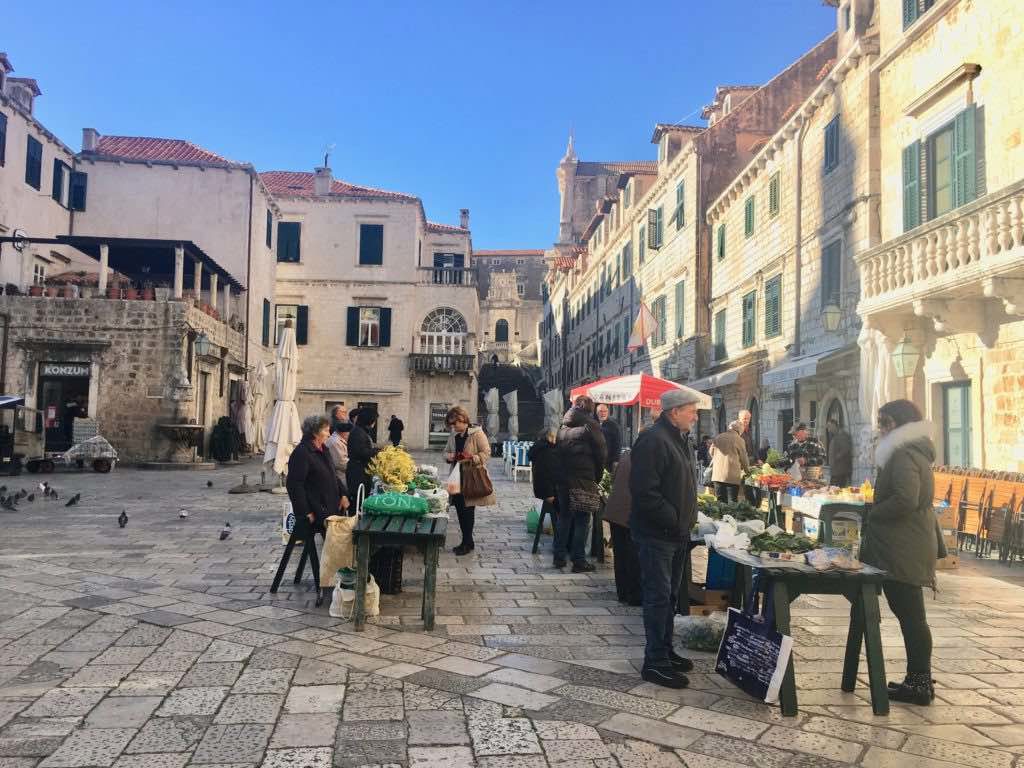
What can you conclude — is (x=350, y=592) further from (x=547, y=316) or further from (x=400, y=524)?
(x=547, y=316)

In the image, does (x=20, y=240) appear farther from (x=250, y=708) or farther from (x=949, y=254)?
(x=949, y=254)

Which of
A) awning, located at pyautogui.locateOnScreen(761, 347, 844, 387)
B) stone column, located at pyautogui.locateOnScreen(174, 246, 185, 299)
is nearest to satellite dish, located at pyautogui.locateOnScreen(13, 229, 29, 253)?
stone column, located at pyautogui.locateOnScreen(174, 246, 185, 299)

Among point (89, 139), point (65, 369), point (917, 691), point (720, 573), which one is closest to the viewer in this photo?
point (917, 691)

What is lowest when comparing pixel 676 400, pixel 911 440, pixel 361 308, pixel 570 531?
pixel 570 531

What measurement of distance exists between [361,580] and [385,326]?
28.4m

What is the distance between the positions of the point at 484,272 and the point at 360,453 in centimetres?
6234

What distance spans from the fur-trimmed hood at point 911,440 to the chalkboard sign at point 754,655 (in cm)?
121

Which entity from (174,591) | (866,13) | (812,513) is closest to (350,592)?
(174,591)

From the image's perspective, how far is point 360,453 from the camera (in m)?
8.26

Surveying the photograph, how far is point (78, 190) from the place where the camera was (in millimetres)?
26453

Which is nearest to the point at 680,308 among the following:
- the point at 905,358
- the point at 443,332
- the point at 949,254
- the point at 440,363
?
the point at 440,363

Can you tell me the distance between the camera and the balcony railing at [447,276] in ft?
112

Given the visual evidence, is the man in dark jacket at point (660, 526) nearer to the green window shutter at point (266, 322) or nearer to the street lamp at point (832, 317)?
the street lamp at point (832, 317)

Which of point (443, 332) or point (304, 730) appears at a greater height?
point (443, 332)
